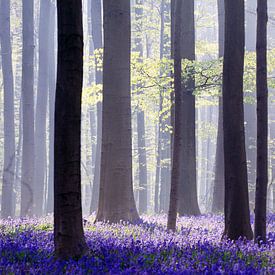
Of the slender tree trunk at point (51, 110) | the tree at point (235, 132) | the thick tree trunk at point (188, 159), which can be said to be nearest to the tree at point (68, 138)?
the tree at point (235, 132)

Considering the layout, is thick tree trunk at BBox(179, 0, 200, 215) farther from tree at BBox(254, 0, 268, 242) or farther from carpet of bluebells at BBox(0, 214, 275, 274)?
carpet of bluebells at BBox(0, 214, 275, 274)

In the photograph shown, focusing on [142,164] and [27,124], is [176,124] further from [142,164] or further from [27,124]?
[142,164]

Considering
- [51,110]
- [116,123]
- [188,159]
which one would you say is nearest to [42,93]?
[51,110]

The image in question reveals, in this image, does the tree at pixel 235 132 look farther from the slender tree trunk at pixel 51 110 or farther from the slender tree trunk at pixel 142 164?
the slender tree trunk at pixel 142 164

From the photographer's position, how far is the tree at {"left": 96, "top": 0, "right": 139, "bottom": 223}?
41.5 ft

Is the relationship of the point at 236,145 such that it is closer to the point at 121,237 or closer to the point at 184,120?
the point at 121,237

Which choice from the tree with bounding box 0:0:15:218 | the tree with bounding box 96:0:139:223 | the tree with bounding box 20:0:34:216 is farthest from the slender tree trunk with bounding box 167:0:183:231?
the tree with bounding box 0:0:15:218

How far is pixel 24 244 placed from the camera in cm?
756

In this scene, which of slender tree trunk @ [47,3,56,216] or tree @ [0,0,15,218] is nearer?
tree @ [0,0,15,218]

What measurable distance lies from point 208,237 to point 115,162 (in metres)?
3.37

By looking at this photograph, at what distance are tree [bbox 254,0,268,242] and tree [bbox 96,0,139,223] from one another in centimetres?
424

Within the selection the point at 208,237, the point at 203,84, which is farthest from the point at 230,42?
the point at 203,84

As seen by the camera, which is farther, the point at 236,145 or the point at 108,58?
the point at 108,58

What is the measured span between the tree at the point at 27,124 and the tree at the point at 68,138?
56.2 ft
